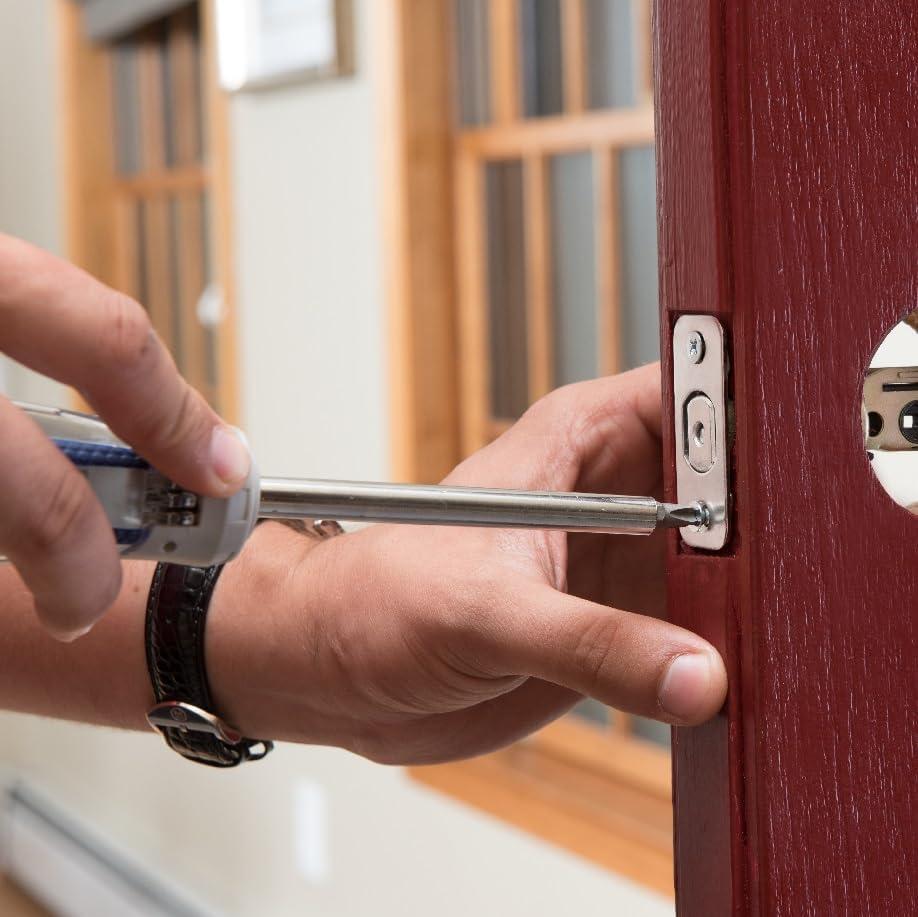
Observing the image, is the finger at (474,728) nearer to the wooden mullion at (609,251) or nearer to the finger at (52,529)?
the finger at (52,529)

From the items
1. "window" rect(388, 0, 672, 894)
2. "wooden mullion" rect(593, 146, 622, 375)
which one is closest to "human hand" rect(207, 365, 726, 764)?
"window" rect(388, 0, 672, 894)

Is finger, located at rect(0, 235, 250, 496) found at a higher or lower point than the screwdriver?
higher

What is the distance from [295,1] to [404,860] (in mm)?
1634

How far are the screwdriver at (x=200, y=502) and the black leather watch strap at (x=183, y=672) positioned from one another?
316 millimetres

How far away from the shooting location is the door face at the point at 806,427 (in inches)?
17.1

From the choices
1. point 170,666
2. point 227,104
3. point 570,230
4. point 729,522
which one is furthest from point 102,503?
point 227,104

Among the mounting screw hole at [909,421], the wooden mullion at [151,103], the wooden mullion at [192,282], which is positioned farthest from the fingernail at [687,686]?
the wooden mullion at [151,103]

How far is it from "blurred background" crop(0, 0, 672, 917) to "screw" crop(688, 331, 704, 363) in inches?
62.0

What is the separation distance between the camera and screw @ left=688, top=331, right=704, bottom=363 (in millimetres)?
453

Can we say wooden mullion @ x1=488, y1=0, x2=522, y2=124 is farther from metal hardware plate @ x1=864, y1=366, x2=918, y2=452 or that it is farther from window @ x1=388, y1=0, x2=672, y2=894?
metal hardware plate @ x1=864, y1=366, x2=918, y2=452

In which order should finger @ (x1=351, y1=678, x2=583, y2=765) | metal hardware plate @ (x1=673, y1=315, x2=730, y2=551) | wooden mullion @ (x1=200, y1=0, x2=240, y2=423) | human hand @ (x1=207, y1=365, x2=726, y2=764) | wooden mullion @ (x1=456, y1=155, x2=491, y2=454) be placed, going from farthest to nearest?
wooden mullion @ (x1=200, y1=0, x2=240, y2=423), wooden mullion @ (x1=456, y1=155, x2=491, y2=454), finger @ (x1=351, y1=678, x2=583, y2=765), human hand @ (x1=207, y1=365, x2=726, y2=764), metal hardware plate @ (x1=673, y1=315, x2=730, y2=551)

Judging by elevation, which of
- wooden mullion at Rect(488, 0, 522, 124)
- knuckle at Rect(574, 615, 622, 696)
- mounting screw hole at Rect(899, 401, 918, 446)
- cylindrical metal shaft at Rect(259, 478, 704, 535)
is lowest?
knuckle at Rect(574, 615, 622, 696)

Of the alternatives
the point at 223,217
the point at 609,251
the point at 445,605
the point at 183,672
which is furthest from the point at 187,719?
the point at 223,217

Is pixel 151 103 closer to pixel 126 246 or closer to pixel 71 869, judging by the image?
pixel 126 246
